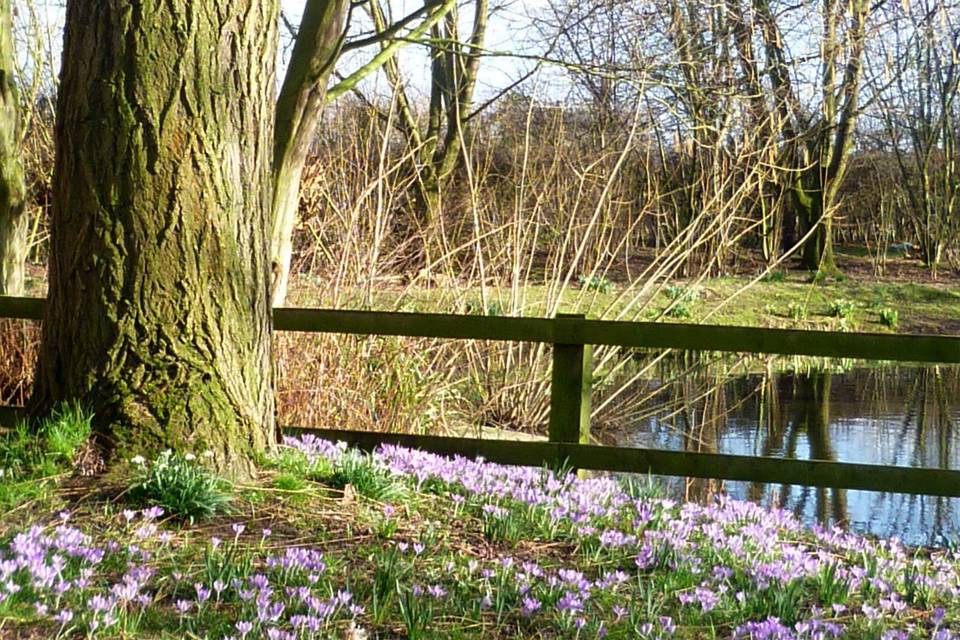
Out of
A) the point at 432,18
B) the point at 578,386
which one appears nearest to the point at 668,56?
the point at 432,18

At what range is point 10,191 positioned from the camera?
28.2 ft

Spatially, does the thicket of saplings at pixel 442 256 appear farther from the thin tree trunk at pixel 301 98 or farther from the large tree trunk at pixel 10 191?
the large tree trunk at pixel 10 191

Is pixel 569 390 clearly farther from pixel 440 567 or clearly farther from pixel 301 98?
pixel 301 98

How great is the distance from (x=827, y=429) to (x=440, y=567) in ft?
30.8

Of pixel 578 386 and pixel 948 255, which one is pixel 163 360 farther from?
pixel 948 255

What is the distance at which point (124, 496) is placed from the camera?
12.6 feet

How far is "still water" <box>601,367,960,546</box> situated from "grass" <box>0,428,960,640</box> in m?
2.45

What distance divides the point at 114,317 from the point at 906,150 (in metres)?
31.6

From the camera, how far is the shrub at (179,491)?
375cm

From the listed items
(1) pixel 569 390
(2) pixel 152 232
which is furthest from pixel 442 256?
(2) pixel 152 232

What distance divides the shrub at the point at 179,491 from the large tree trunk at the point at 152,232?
29cm

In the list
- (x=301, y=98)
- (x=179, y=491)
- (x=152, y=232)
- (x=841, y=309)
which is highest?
(x=301, y=98)

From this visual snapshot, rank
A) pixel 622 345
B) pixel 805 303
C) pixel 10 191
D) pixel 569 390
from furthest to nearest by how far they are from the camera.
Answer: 1. pixel 805 303
2. pixel 10 191
3. pixel 569 390
4. pixel 622 345

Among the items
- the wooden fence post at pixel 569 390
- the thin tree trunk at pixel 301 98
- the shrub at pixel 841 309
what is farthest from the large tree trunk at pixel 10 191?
the shrub at pixel 841 309
